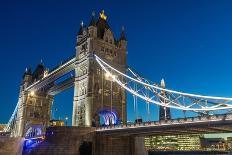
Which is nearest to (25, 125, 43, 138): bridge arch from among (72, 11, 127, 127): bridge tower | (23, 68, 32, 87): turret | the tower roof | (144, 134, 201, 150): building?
(23, 68, 32, 87): turret

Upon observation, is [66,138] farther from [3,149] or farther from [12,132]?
[12,132]

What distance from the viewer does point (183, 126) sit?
32.5 metres

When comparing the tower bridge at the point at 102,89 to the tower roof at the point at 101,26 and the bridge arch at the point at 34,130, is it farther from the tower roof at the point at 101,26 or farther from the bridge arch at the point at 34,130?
the bridge arch at the point at 34,130

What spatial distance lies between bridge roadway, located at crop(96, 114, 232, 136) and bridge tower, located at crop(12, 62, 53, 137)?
38.3 m

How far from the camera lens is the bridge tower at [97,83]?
50688mm

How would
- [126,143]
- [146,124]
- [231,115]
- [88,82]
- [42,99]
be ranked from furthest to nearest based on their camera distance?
[42,99] → [88,82] → [126,143] → [146,124] → [231,115]

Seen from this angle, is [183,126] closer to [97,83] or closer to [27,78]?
[97,83]

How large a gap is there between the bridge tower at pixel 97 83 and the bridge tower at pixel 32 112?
2622 centimetres

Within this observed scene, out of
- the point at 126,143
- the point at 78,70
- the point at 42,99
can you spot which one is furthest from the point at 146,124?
the point at 42,99

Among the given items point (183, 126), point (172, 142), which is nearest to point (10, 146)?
point (183, 126)

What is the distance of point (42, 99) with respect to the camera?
7988cm

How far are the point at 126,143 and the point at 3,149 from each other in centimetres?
1909

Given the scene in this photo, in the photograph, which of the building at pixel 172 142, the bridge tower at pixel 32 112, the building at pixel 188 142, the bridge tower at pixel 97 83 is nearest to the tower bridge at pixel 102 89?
the bridge tower at pixel 97 83

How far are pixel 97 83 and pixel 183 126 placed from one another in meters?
23.1
